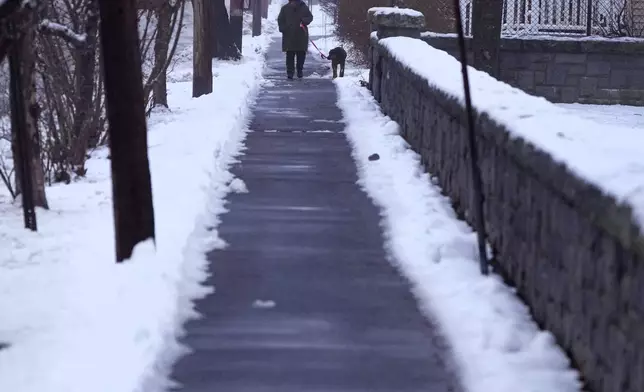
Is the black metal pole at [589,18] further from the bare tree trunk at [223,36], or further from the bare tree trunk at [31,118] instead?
the bare tree trunk at [31,118]

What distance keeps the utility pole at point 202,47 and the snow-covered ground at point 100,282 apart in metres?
6.54

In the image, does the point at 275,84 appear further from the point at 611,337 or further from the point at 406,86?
the point at 611,337

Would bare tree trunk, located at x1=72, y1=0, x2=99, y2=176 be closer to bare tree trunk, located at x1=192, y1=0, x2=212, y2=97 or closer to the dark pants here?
bare tree trunk, located at x1=192, y1=0, x2=212, y2=97

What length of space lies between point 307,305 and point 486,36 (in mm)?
11901

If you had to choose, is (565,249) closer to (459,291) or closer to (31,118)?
(459,291)

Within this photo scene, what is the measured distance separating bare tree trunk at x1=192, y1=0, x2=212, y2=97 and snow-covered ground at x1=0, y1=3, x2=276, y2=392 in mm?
6534

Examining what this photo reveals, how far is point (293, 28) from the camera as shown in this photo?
22.1m

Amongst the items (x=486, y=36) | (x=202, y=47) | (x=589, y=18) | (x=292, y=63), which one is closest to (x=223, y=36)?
(x=292, y=63)

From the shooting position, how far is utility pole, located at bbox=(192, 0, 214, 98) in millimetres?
18562

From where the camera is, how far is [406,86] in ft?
41.2

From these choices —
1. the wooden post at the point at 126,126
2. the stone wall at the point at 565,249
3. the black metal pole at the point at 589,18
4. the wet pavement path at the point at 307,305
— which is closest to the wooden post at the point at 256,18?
the black metal pole at the point at 589,18

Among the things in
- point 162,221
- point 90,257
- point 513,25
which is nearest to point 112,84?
point 90,257

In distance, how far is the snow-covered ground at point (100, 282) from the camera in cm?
547

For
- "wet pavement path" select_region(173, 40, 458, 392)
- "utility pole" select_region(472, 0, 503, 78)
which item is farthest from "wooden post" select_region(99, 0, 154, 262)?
"utility pole" select_region(472, 0, 503, 78)
